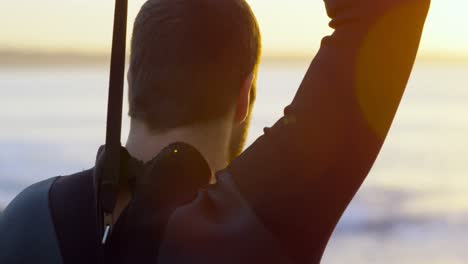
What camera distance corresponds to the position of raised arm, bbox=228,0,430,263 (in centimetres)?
129

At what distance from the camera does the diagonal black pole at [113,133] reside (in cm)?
136

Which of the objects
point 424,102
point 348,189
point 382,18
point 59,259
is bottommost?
point 424,102

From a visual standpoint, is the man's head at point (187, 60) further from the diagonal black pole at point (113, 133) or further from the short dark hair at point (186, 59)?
the diagonal black pole at point (113, 133)

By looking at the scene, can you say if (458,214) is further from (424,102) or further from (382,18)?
(424,102)

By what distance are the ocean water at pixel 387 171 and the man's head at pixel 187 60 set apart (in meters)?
4.92

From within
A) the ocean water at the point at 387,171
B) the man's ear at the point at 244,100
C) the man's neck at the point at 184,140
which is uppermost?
the man's ear at the point at 244,100

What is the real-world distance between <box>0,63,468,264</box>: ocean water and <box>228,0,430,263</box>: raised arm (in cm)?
506

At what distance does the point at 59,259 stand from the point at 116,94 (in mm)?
248

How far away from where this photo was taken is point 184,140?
1476 mm

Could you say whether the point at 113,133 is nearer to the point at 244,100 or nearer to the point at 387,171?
the point at 244,100

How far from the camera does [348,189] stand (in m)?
1.32

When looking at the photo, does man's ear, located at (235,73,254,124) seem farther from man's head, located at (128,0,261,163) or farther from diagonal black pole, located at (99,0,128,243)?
diagonal black pole, located at (99,0,128,243)

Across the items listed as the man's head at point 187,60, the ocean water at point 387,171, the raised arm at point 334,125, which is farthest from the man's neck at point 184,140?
the ocean water at point 387,171

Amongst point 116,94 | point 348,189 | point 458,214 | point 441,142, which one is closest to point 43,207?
point 116,94
